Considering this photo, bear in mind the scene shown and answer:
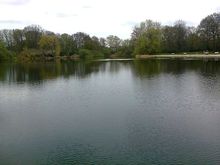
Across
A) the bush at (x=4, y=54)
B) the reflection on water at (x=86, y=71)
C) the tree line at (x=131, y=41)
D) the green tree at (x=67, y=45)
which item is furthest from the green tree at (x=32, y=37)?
the reflection on water at (x=86, y=71)

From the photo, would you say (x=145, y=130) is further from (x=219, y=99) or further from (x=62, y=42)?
(x=62, y=42)

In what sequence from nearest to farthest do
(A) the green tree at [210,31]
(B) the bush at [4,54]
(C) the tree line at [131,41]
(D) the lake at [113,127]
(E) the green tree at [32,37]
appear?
1. (D) the lake at [113,127]
2. (A) the green tree at [210,31]
3. (C) the tree line at [131,41]
4. (B) the bush at [4,54]
5. (E) the green tree at [32,37]

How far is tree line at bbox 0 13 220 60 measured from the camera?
323ft

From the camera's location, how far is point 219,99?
2566 centimetres

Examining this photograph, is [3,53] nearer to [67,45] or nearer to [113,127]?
[67,45]

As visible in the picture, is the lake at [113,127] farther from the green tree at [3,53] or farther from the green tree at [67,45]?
the green tree at [67,45]

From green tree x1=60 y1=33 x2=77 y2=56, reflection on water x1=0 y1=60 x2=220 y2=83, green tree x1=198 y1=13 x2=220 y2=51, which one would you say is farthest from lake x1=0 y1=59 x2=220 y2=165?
green tree x1=60 y1=33 x2=77 y2=56

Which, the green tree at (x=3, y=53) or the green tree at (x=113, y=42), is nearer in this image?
the green tree at (x=3, y=53)

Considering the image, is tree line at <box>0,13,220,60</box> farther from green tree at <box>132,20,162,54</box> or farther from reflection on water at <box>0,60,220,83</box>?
reflection on water at <box>0,60,220,83</box>

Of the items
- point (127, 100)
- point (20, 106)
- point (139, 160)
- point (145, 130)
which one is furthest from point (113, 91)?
point (139, 160)

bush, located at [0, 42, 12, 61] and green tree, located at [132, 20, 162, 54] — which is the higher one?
green tree, located at [132, 20, 162, 54]

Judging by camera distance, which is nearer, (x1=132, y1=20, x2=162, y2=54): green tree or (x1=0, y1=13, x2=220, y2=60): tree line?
(x1=0, y1=13, x2=220, y2=60): tree line

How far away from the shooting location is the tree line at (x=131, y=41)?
9844 centimetres

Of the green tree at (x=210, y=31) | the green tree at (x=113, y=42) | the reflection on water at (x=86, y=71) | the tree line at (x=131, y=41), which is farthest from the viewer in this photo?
the green tree at (x=113, y=42)
